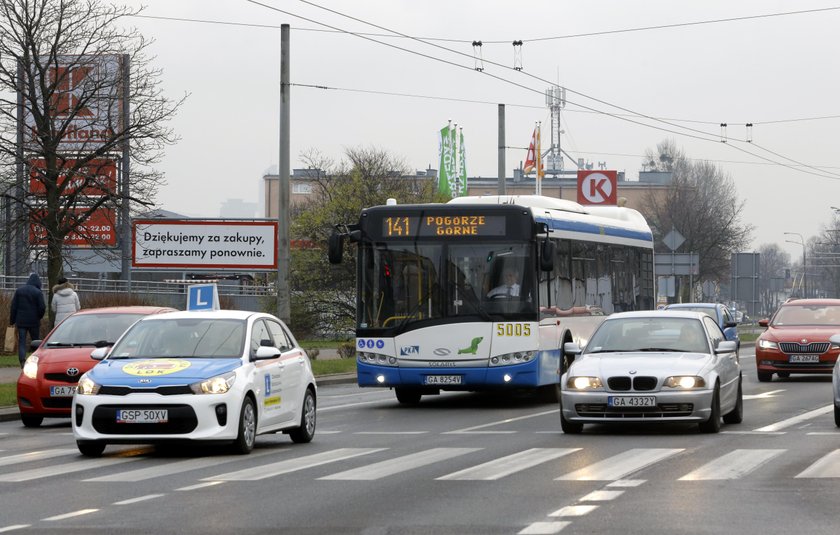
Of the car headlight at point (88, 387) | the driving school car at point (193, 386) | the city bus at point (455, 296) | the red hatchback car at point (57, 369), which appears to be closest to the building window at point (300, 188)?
the city bus at point (455, 296)

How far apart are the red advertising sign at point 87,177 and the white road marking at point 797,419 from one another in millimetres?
18743

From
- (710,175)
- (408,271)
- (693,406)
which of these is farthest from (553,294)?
(710,175)

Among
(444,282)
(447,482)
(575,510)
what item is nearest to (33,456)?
(447,482)

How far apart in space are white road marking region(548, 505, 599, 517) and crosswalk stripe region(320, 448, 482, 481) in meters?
2.69

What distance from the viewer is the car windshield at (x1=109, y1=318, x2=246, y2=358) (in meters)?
16.7

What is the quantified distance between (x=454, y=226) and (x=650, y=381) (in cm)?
683

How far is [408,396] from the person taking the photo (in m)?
26.0

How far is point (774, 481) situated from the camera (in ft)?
43.2

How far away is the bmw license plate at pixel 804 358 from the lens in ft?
105

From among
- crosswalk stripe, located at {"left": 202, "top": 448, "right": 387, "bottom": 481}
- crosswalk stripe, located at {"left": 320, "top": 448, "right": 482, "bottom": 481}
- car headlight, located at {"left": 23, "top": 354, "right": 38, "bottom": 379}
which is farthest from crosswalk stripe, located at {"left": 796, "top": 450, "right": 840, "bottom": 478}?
car headlight, located at {"left": 23, "top": 354, "right": 38, "bottom": 379}

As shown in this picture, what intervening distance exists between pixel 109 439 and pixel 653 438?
5958 mm

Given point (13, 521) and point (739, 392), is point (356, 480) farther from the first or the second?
point (739, 392)

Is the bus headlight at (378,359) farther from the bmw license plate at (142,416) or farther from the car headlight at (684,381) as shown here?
the bmw license plate at (142,416)

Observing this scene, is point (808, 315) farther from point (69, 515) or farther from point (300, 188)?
point (300, 188)
